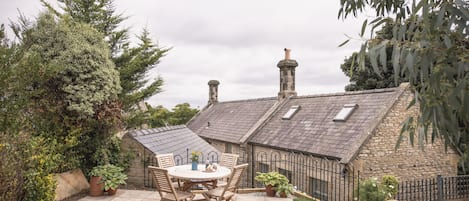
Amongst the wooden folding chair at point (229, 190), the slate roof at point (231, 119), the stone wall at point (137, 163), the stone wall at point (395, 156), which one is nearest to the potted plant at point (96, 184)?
the stone wall at point (137, 163)

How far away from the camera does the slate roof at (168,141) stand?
1055cm

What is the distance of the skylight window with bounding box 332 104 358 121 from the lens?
15531 millimetres

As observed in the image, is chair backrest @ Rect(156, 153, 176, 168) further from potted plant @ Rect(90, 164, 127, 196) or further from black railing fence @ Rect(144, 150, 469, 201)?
black railing fence @ Rect(144, 150, 469, 201)

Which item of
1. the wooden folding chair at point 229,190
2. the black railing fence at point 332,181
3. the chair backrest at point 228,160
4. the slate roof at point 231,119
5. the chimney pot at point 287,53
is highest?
the chimney pot at point 287,53

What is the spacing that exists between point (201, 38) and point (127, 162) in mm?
6251

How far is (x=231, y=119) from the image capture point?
24.7 meters

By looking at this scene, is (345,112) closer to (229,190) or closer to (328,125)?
(328,125)

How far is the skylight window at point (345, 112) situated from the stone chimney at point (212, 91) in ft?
57.1

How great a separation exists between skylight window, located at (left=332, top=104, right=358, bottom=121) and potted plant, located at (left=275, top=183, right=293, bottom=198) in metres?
7.30

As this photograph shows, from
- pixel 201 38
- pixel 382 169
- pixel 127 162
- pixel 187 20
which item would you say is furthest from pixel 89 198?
pixel 382 169

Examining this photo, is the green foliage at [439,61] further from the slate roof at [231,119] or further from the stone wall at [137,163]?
the slate roof at [231,119]

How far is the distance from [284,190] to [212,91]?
23909 millimetres

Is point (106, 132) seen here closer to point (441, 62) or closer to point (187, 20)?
point (187, 20)

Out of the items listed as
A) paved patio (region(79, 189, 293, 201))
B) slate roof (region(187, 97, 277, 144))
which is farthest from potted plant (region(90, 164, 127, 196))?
slate roof (region(187, 97, 277, 144))
